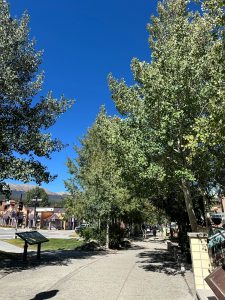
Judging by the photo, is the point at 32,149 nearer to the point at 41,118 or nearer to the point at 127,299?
the point at 41,118

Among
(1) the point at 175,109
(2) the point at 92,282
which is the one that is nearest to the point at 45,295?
(2) the point at 92,282

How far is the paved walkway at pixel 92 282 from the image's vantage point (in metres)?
8.93

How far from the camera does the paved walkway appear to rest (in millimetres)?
8930

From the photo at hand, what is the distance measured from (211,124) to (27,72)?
1123 centimetres

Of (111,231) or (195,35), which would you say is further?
(111,231)

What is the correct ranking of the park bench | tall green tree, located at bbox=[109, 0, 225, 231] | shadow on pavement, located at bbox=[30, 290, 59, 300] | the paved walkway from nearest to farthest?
shadow on pavement, located at bbox=[30, 290, 59, 300]
the paved walkway
tall green tree, located at bbox=[109, 0, 225, 231]
the park bench

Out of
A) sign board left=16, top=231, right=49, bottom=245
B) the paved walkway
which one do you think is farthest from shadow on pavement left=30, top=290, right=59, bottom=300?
sign board left=16, top=231, right=49, bottom=245

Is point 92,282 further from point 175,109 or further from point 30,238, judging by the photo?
point 175,109

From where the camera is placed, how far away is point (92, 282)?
1077 centimetres

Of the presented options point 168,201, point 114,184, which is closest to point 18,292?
point 168,201

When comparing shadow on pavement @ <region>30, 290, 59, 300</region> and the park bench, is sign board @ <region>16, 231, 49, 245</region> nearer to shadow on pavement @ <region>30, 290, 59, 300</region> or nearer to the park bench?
the park bench

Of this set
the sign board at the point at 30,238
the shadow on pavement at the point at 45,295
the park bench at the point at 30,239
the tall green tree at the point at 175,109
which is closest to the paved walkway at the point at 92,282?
the shadow on pavement at the point at 45,295

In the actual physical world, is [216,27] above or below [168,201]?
above

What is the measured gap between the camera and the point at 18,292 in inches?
357
